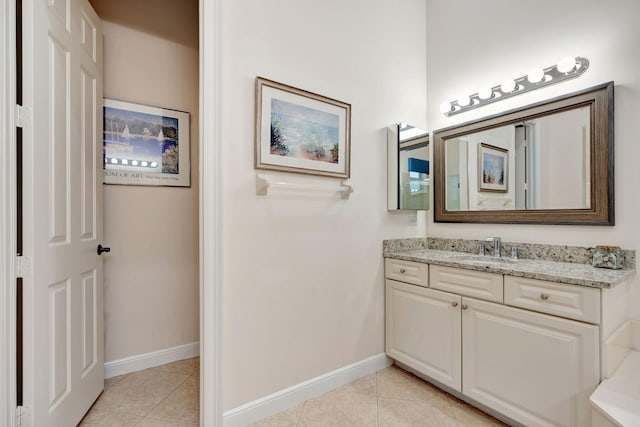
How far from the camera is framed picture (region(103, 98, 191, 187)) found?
81.0 inches

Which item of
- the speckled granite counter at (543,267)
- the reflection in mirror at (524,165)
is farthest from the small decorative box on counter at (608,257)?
the reflection in mirror at (524,165)

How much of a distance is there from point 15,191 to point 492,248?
2602 millimetres

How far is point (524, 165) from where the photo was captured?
1972 millimetres

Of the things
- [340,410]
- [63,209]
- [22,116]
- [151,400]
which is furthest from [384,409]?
[22,116]

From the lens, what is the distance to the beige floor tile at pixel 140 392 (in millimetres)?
1727

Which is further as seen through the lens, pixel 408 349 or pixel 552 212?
pixel 408 349

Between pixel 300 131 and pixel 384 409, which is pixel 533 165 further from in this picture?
pixel 384 409

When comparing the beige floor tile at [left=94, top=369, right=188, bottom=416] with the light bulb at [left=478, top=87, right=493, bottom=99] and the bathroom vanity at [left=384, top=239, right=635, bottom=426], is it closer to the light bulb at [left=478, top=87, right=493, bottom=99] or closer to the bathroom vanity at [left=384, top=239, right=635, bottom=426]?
the bathroom vanity at [left=384, top=239, right=635, bottom=426]

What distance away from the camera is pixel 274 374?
5.58 feet

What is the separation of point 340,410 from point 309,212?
116 cm

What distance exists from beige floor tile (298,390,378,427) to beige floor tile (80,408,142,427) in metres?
0.91

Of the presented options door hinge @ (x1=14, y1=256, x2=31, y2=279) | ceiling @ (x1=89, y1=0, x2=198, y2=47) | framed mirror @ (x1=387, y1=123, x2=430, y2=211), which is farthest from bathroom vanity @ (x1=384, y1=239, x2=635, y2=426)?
ceiling @ (x1=89, y1=0, x2=198, y2=47)

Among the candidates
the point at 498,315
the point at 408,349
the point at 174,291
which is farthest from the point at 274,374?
the point at 498,315

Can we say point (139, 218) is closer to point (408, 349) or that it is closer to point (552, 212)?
point (408, 349)
